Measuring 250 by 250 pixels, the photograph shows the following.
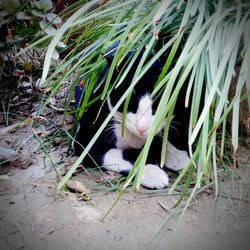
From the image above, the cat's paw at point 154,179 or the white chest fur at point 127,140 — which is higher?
the white chest fur at point 127,140

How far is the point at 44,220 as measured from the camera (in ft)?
4.15

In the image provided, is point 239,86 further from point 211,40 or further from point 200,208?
point 200,208

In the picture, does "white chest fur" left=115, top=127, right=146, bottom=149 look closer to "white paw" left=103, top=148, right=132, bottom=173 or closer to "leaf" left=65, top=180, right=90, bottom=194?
"white paw" left=103, top=148, right=132, bottom=173

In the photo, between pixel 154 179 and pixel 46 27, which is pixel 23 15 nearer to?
pixel 46 27

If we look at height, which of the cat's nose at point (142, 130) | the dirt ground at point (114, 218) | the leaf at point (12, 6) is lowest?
the dirt ground at point (114, 218)

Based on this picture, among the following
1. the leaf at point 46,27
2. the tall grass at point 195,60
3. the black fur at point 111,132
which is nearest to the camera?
the tall grass at point 195,60

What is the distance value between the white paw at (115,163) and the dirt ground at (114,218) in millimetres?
43

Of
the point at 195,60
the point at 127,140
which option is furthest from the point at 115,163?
the point at 195,60

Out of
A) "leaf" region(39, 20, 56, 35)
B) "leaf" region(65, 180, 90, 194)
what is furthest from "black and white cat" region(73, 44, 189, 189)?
"leaf" region(39, 20, 56, 35)

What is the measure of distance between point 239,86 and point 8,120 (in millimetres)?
1295

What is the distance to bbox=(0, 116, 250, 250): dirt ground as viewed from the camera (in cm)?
117

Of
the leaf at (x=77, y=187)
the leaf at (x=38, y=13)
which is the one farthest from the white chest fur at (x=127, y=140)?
the leaf at (x=38, y=13)

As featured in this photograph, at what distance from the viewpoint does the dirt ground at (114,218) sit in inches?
46.1

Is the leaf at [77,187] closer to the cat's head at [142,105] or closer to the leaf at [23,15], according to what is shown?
the cat's head at [142,105]
